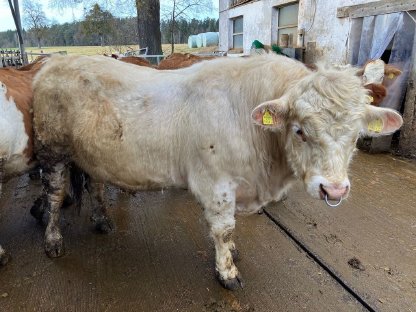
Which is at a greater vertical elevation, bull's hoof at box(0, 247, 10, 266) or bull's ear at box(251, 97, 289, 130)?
bull's ear at box(251, 97, 289, 130)

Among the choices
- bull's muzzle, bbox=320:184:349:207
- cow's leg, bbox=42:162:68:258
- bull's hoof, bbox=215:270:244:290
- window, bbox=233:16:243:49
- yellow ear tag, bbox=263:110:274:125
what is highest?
window, bbox=233:16:243:49

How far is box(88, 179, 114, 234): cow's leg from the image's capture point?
3.70m

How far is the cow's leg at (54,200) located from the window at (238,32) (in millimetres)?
11782

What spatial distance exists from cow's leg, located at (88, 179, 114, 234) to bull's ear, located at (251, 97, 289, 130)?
2.11 m

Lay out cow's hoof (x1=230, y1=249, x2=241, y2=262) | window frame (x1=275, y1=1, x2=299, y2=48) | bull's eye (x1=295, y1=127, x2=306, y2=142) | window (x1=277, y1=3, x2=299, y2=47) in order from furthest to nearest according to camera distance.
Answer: window (x1=277, y1=3, x2=299, y2=47) → window frame (x1=275, y1=1, x2=299, y2=48) → cow's hoof (x1=230, y1=249, x2=241, y2=262) → bull's eye (x1=295, y1=127, x2=306, y2=142)

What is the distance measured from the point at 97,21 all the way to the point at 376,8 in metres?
15.8

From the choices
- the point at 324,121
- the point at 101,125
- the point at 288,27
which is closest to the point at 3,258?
the point at 101,125

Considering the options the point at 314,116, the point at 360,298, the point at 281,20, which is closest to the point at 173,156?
the point at 314,116

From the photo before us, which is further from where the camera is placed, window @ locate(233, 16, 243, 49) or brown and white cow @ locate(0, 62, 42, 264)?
window @ locate(233, 16, 243, 49)

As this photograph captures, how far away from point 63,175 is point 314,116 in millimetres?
2389

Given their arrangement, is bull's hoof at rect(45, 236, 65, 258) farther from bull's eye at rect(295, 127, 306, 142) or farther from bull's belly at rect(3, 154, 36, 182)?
bull's eye at rect(295, 127, 306, 142)

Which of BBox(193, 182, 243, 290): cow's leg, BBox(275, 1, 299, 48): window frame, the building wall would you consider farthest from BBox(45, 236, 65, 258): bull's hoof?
BBox(275, 1, 299, 48): window frame

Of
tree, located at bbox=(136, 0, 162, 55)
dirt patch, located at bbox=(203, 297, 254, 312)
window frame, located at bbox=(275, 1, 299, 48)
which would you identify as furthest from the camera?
tree, located at bbox=(136, 0, 162, 55)

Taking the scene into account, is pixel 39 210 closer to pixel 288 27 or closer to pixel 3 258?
pixel 3 258
